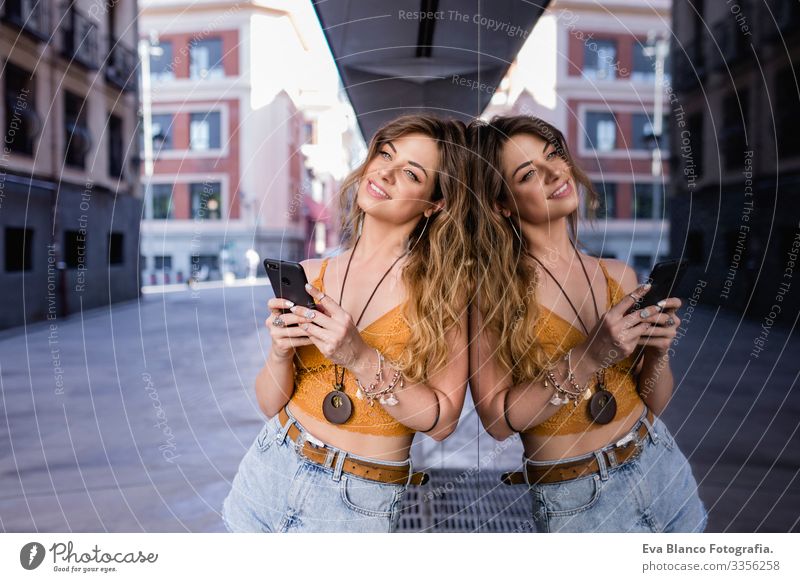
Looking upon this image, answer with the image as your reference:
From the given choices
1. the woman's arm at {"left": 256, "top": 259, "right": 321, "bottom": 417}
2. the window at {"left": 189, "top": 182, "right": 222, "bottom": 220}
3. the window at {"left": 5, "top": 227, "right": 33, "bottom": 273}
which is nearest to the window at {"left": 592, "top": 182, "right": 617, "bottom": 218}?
the woman's arm at {"left": 256, "top": 259, "right": 321, "bottom": 417}

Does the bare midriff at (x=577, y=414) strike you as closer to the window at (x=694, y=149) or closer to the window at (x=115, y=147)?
Result: the window at (x=694, y=149)

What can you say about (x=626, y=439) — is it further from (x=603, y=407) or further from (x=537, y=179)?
(x=537, y=179)

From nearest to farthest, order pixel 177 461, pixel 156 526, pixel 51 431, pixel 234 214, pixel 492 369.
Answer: pixel 492 369, pixel 234 214, pixel 156 526, pixel 51 431, pixel 177 461

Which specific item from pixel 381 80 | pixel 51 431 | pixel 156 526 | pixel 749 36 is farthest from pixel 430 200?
pixel 51 431

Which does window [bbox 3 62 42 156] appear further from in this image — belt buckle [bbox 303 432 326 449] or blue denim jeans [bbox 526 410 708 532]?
blue denim jeans [bbox 526 410 708 532]

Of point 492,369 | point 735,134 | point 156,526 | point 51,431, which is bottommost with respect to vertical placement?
point 156,526

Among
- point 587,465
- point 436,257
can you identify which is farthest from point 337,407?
point 587,465

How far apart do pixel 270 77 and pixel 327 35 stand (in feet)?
0.42

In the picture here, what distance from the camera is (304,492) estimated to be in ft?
2.58

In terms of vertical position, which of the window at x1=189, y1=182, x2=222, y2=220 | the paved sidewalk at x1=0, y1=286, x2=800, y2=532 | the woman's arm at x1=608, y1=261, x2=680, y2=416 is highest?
the window at x1=189, y1=182, x2=222, y2=220

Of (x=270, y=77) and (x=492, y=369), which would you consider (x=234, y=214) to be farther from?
(x=492, y=369)

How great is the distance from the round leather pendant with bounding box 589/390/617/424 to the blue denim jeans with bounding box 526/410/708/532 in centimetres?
4

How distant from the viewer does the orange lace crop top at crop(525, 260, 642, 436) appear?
2.68ft
